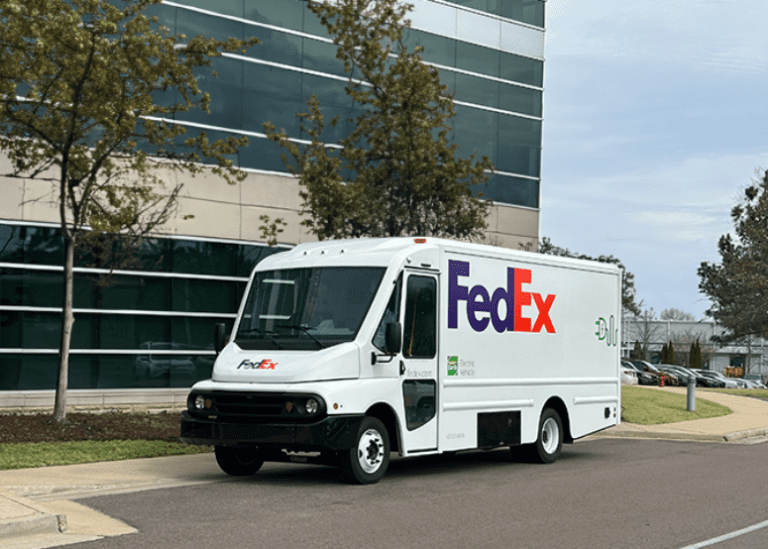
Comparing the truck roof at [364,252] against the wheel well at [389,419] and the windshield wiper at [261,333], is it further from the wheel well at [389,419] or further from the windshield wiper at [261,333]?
the wheel well at [389,419]

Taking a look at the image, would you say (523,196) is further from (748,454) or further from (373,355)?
(373,355)

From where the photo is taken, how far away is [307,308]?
1248cm

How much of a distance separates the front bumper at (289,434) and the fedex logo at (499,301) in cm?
245

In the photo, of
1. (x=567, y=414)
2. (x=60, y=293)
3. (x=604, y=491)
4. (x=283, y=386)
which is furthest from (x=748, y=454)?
(x=60, y=293)

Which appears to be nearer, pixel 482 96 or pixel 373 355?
pixel 373 355

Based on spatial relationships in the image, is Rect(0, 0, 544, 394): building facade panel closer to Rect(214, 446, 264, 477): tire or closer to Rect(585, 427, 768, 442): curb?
Rect(214, 446, 264, 477): tire

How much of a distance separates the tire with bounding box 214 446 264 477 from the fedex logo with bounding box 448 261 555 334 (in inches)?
119

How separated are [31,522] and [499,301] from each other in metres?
7.38

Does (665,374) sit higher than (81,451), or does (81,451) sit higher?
(665,374)

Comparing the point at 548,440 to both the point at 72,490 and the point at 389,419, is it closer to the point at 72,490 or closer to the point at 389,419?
the point at 389,419

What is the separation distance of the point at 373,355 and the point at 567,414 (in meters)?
4.58

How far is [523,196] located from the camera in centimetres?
3023

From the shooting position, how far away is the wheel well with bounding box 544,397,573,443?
15281mm

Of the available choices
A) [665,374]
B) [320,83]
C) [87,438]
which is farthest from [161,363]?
[665,374]
